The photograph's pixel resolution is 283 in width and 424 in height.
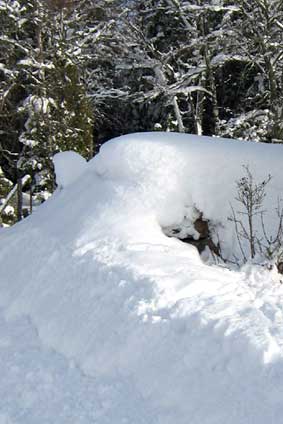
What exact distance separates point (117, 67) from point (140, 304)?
38.1 feet

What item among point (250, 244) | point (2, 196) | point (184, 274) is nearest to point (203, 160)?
point (250, 244)

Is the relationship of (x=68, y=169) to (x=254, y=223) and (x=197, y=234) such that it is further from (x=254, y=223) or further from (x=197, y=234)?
(x=254, y=223)

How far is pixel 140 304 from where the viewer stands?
12.2 ft

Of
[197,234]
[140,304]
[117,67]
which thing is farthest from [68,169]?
[117,67]

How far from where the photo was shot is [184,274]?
13.3 ft

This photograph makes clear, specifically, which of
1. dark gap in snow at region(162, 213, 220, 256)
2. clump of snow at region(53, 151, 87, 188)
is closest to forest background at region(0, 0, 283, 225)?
clump of snow at region(53, 151, 87, 188)

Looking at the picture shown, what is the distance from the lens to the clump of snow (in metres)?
6.98

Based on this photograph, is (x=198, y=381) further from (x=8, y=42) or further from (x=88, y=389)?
(x=8, y=42)

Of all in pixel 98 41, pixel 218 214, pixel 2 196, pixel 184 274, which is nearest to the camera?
pixel 184 274

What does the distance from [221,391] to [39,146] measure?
39.7ft

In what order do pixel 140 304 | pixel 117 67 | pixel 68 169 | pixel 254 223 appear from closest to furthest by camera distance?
pixel 140 304
pixel 254 223
pixel 68 169
pixel 117 67

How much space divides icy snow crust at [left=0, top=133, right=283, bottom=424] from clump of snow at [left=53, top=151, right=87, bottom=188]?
→ 428 mm

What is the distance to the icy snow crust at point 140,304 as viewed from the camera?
288 centimetres

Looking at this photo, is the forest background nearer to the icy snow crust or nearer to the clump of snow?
the clump of snow
